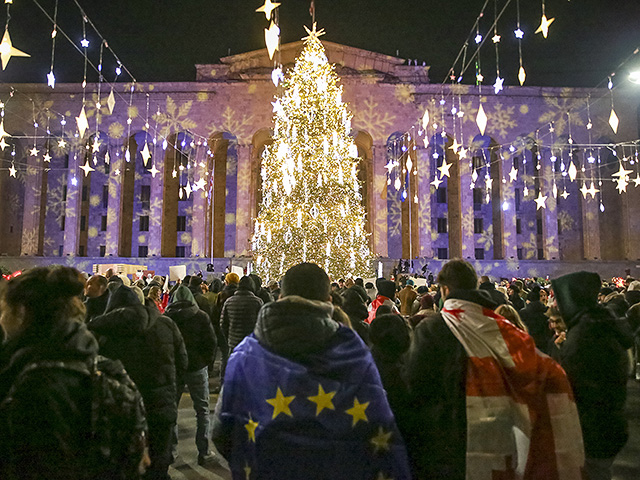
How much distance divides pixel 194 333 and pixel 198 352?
20 cm

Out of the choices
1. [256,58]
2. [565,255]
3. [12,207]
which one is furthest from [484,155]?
[12,207]

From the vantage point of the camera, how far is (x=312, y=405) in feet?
6.03

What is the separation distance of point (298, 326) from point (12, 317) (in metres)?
1.19

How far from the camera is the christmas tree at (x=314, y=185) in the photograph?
14.7 meters

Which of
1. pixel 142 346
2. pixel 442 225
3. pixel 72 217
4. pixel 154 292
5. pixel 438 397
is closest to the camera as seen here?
pixel 438 397

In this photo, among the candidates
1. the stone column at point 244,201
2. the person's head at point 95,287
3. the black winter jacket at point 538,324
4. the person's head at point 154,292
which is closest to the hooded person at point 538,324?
the black winter jacket at point 538,324

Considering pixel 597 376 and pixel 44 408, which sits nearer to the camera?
pixel 44 408

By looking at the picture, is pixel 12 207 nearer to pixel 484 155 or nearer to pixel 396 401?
pixel 484 155

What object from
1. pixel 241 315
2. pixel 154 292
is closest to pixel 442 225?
pixel 241 315

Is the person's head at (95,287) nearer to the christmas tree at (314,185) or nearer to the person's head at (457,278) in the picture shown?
the person's head at (457,278)

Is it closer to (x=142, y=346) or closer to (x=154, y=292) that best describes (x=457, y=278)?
(x=142, y=346)

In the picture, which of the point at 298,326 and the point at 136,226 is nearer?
the point at 298,326

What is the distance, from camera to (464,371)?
2217 millimetres

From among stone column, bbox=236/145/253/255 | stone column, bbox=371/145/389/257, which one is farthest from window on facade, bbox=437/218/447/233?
stone column, bbox=236/145/253/255
